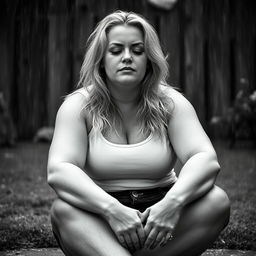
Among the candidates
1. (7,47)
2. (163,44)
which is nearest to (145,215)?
(163,44)

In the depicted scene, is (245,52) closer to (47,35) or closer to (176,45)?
(176,45)

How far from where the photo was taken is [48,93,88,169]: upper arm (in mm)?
2436

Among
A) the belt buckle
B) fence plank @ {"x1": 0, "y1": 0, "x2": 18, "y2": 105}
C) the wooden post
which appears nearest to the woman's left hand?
the belt buckle

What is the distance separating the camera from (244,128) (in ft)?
23.1

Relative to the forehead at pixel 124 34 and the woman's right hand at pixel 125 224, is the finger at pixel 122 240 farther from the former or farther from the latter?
the forehead at pixel 124 34

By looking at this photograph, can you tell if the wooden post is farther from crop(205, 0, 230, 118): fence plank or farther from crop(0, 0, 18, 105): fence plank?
crop(205, 0, 230, 118): fence plank

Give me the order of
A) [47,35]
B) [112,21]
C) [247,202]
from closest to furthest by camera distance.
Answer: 1. [112,21]
2. [247,202]
3. [47,35]

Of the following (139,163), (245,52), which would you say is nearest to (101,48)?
(139,163)

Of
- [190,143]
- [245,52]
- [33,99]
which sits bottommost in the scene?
Answer: [33,99]

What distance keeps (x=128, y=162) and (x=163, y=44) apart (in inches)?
201

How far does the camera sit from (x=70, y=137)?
2.47 m

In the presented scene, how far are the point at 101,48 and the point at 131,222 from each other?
0.86 m

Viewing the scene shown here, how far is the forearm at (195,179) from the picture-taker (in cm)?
231

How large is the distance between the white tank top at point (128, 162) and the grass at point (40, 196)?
888 millimetres
